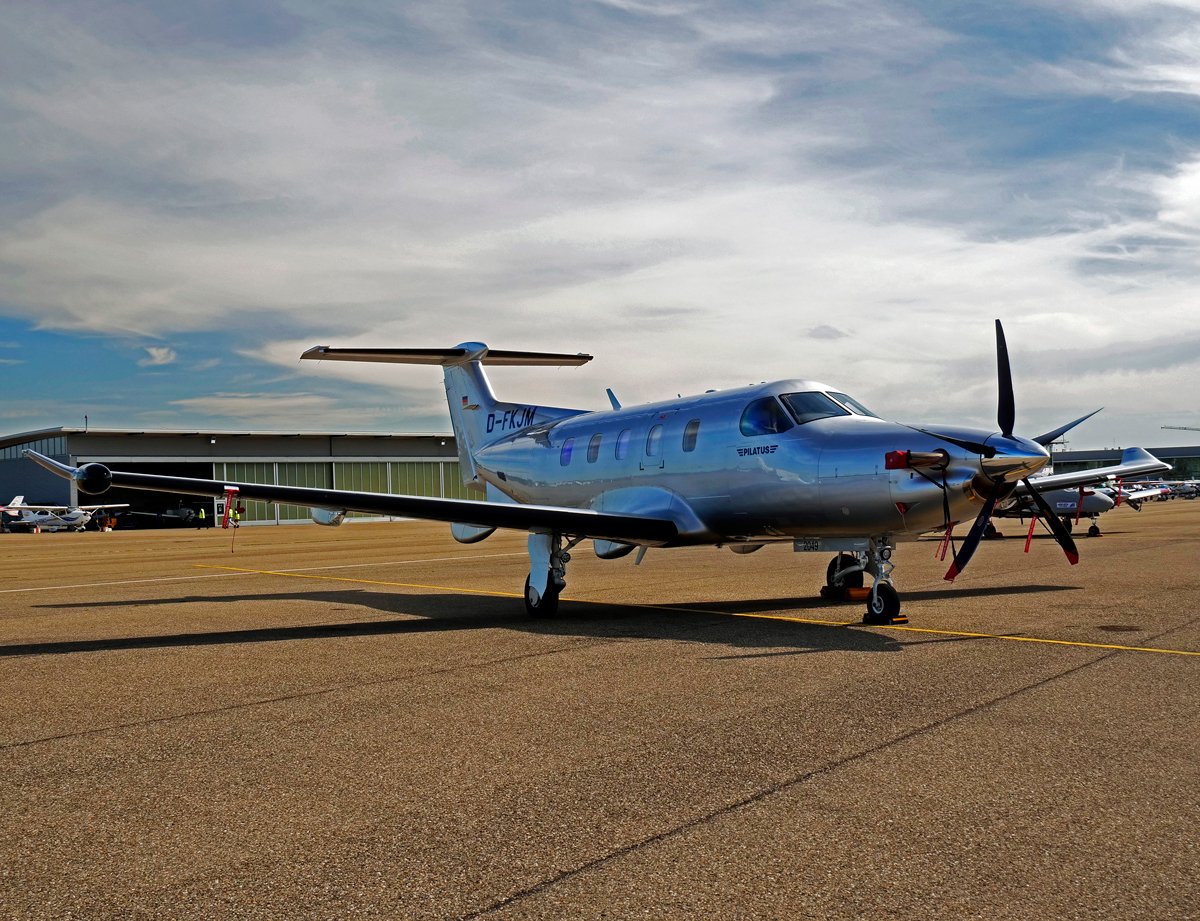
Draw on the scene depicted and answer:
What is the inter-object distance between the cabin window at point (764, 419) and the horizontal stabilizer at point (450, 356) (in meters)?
8.30

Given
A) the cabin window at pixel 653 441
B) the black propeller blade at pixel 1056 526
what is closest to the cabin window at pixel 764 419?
the cabin window at pixel 653 441

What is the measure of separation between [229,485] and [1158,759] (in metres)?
11.7

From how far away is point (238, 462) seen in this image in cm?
7769

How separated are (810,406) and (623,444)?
350 centimetres

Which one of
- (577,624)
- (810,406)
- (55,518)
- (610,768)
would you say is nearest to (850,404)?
(810,406)

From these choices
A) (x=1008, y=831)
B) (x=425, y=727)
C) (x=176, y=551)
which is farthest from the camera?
(x=176, y=551)

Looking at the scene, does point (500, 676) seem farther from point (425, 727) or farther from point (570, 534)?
point (570, 534)

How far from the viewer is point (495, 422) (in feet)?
67.2

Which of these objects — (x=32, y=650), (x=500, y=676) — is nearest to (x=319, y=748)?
(x=500, y=676)

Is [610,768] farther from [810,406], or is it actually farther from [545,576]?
[810,406]

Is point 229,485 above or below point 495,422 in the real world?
below

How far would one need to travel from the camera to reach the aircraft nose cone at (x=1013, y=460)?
11.2 metres

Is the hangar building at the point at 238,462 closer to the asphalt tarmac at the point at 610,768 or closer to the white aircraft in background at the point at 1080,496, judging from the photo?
the white aircraft in background at the point at 1080,496

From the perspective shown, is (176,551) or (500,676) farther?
(176,551)
